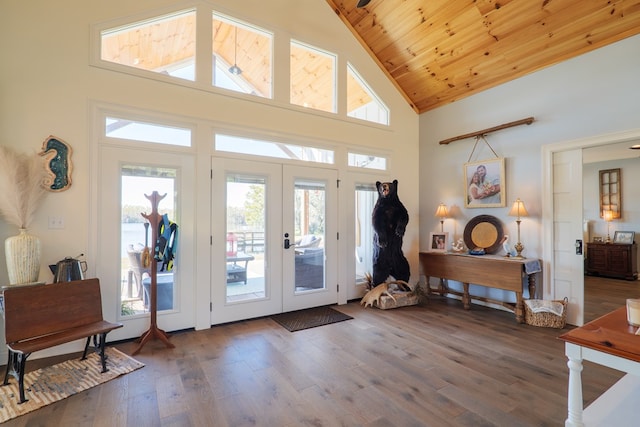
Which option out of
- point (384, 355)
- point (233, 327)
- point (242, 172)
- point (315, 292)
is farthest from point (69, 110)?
point (384, 355)

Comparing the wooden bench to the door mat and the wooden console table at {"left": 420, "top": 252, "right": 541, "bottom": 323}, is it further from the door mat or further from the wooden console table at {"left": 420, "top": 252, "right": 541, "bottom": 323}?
the wooden console table at {"left": 420, "top": 252, "right": 541, "bottom": 323}

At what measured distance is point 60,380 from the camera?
243 centimetres

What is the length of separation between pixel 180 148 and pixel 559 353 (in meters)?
4.35

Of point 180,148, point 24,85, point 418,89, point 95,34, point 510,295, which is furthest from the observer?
point 418,89

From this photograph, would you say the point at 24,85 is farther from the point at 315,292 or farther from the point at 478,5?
the point at 478,5

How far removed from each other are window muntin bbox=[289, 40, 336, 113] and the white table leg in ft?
12.5

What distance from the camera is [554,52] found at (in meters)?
3.73

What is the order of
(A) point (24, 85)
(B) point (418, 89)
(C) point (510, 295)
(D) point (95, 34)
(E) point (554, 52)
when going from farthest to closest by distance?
(B) point (418, 89)
(C) point (510, 295)
(E) point (554, 52)
(D) point (95, 34)
(A) point (24, 85)

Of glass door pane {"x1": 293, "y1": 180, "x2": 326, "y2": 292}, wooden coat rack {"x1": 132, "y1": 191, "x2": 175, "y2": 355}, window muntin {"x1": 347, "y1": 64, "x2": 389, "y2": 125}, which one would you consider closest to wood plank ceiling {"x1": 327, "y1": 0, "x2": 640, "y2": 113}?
window muntin {"x1": 347, "y1": 64, "x2": 389, "y2": 125}

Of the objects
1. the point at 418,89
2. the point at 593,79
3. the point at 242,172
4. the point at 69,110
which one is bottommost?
the point at 242,172

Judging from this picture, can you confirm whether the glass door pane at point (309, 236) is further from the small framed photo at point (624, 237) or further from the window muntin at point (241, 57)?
the small framed photo at point (624, 237)

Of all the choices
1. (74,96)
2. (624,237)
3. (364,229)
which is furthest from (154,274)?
(624,237)

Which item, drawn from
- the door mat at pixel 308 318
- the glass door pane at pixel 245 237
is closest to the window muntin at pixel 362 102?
the glass door pane at pixel 245 237

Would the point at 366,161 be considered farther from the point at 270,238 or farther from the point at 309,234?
the point at 270,238
